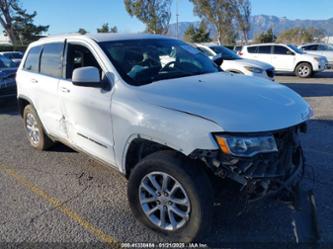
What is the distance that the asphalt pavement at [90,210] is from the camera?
3.09 m

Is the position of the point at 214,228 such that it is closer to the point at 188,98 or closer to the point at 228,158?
the point at 228,158

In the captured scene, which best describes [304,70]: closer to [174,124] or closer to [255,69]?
[255,69]

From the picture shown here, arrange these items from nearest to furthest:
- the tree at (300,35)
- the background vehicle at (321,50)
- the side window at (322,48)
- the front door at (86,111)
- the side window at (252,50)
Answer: the front door at (86,111)
the side window at (252,50)
the background vehicle at (321,50)
the side window at (322,48)
the tree at (300,35)

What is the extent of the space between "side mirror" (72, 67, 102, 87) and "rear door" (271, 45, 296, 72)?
47.0 ft

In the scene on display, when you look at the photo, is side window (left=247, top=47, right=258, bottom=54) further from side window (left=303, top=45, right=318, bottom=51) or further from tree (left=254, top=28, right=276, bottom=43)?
tree (left=254, top=28, right=276, bottom=43)

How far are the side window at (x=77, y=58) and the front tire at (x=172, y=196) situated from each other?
1653 mm

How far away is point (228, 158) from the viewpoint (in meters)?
2.64

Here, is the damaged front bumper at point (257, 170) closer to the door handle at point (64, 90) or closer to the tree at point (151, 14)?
the door handle at point (64, 90)

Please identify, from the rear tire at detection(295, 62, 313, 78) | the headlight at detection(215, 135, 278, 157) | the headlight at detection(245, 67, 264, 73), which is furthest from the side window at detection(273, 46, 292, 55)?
the headlight at detection(215, 135, 278, 157)

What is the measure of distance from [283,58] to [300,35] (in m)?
51.2

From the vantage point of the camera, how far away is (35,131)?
18.0ft

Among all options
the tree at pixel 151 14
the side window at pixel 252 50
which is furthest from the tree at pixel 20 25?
the side window at pixel 252 50

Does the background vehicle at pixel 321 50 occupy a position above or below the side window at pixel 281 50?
below

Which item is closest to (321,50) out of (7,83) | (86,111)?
(7,83)
